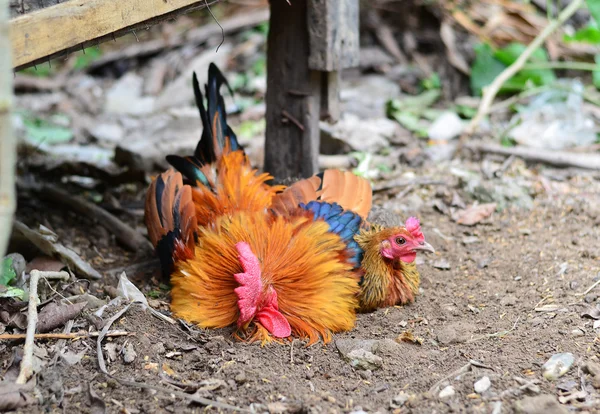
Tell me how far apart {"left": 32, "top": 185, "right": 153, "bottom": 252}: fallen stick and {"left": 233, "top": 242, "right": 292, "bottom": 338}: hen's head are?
1.33 m

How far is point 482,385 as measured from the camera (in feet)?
9.06

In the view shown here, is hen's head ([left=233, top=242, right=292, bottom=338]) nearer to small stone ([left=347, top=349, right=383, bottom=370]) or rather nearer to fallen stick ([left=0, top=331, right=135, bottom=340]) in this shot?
small stone ([left=347, top=349, right=383, bottom=370])

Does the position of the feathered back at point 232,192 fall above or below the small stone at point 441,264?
above

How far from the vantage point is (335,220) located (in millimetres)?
3801

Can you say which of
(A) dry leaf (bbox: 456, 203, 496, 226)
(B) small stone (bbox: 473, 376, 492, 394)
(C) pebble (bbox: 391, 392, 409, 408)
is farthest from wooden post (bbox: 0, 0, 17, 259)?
(A) dry leaf (bbox: 456, 203, 496, 226)

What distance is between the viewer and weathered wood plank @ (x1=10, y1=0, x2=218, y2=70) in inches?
108

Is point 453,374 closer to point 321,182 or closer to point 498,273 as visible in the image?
point 498,273

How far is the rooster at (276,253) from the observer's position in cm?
344

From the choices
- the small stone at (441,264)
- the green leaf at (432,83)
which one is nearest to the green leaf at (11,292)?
the small stone at (441,264)

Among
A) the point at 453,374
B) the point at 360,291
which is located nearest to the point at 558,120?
the point at 360,291

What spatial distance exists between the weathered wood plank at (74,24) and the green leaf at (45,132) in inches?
166

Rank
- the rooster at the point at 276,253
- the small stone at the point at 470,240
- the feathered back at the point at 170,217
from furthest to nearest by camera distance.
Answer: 1. the small stone at the point at 470,240
2. the feathered back at the point at 170,217
3. the rooster at the point at 276,253

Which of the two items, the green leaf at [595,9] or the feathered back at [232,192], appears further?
the green leaf at [595,9]

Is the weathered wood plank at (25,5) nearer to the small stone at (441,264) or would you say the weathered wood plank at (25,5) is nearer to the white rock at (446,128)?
the small stone at (441,264)
